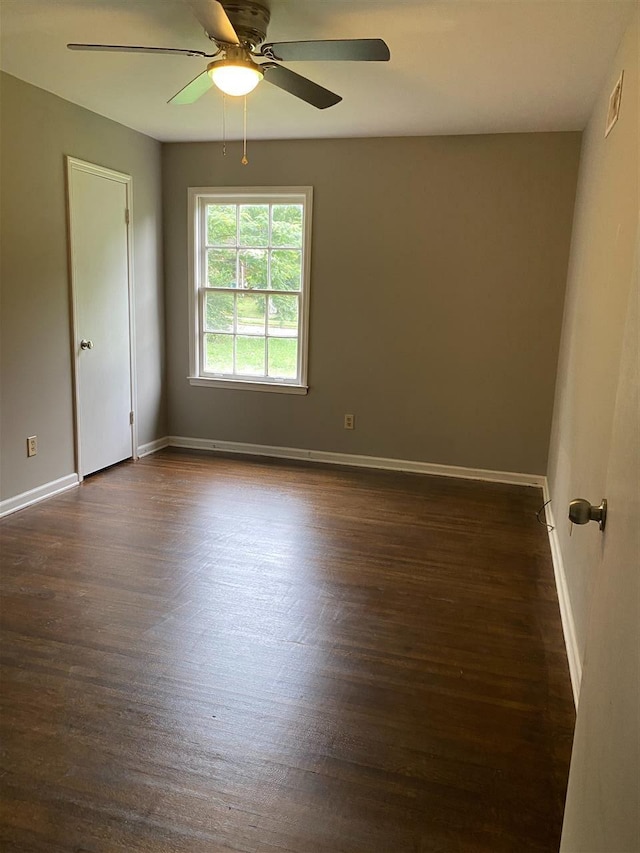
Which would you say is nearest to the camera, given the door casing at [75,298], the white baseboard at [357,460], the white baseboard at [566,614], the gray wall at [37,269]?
the white baseboard at [566,614]

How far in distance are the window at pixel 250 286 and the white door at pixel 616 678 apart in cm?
385

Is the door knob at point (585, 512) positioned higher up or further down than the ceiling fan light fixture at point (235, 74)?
further down

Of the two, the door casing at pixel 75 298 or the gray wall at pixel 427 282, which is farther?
the gray wall at pixel 427 282

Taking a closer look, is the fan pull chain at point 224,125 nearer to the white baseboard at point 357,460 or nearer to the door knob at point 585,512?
the white baseboard at point 357,460

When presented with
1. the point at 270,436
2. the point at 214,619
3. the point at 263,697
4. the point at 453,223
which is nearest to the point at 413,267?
the point at 453,223

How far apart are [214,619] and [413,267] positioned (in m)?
2.99

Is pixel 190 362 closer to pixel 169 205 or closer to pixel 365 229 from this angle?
pixel 169 205

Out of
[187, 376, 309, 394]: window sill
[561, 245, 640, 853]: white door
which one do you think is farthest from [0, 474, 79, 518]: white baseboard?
[561, 245, 640, 853]: white door

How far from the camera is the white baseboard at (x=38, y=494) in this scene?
3.59 metres

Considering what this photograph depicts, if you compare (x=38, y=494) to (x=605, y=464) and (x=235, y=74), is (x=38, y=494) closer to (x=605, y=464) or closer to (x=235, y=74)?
(x=235, y=74)

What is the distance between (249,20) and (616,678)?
2.59 m

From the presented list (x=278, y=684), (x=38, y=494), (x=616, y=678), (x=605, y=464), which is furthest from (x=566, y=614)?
(x=38, y=494)

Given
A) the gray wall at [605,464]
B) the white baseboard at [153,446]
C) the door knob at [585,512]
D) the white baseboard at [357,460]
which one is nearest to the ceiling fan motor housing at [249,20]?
the gray wall at [605,464]

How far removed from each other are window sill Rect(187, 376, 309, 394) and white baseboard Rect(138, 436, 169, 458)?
56 cm
